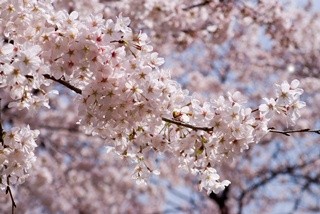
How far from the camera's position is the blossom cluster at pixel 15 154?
3.30 m

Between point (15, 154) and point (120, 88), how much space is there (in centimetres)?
81

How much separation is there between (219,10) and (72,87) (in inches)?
177

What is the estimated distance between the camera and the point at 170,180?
1508 centimetres

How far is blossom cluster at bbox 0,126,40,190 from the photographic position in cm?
330

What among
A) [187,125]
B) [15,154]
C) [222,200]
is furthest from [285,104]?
[222,200]

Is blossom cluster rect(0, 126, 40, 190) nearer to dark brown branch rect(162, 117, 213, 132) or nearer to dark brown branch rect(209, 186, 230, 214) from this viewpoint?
dark brown branch rect(162, 117, 213, 132)

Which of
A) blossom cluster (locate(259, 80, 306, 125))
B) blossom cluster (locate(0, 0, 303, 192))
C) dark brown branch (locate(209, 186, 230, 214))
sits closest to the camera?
blossom cluster (locate(0, 0, 303, 192))

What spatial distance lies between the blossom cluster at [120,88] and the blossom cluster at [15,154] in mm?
64

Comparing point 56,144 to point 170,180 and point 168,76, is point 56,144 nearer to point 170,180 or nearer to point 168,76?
point 170,180

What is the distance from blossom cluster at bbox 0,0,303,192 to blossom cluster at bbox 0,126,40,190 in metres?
0.06

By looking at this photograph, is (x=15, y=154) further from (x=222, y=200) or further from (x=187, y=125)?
(x=222, y=200)

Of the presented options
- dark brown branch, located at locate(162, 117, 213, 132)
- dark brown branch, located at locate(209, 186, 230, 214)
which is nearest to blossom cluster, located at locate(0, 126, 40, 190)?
dark brown branch, located at locate(162, 117, 213, 132)

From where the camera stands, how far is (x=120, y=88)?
10.1ft

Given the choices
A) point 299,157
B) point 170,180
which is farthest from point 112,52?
point 170,180
